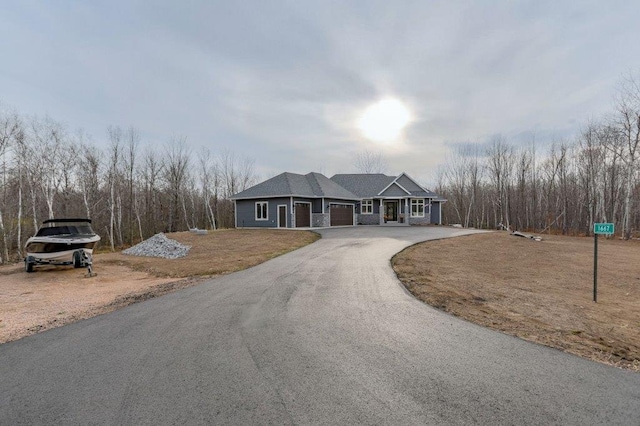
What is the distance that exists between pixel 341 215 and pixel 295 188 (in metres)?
5.72

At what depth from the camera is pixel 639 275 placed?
36.5 ft

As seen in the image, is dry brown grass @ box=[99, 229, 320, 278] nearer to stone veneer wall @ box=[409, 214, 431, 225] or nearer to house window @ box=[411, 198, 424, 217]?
stone veneer wall @ box=[409, 214, 431, 225]

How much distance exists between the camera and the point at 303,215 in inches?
1037

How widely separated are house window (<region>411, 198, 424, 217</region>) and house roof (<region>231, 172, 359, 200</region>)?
6272mm

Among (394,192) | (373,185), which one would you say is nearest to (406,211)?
(394,192)

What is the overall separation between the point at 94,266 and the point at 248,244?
7.29 metres

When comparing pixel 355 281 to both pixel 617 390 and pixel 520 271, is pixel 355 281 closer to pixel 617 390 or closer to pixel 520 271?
pixel 617 390

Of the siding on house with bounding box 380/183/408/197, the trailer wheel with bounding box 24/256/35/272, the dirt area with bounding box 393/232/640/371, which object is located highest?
the siding on house with bounding box 380/183/408/197

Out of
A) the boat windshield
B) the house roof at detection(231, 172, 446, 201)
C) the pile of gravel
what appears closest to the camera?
the boat windshield

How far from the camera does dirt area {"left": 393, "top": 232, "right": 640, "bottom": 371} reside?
4473mm

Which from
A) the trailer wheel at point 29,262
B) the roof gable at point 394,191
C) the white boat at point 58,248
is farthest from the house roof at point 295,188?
the trailer wheel at point 29,262

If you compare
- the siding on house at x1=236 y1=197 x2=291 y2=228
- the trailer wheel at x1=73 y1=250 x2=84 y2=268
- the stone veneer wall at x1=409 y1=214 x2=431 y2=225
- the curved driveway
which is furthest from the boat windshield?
the stone veneer wall at x1=409 y1=214 x2=431 y2=225

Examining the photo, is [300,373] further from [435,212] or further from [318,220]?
[435,212]

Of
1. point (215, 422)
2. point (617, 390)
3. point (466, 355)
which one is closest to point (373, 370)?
point (466, 355)
